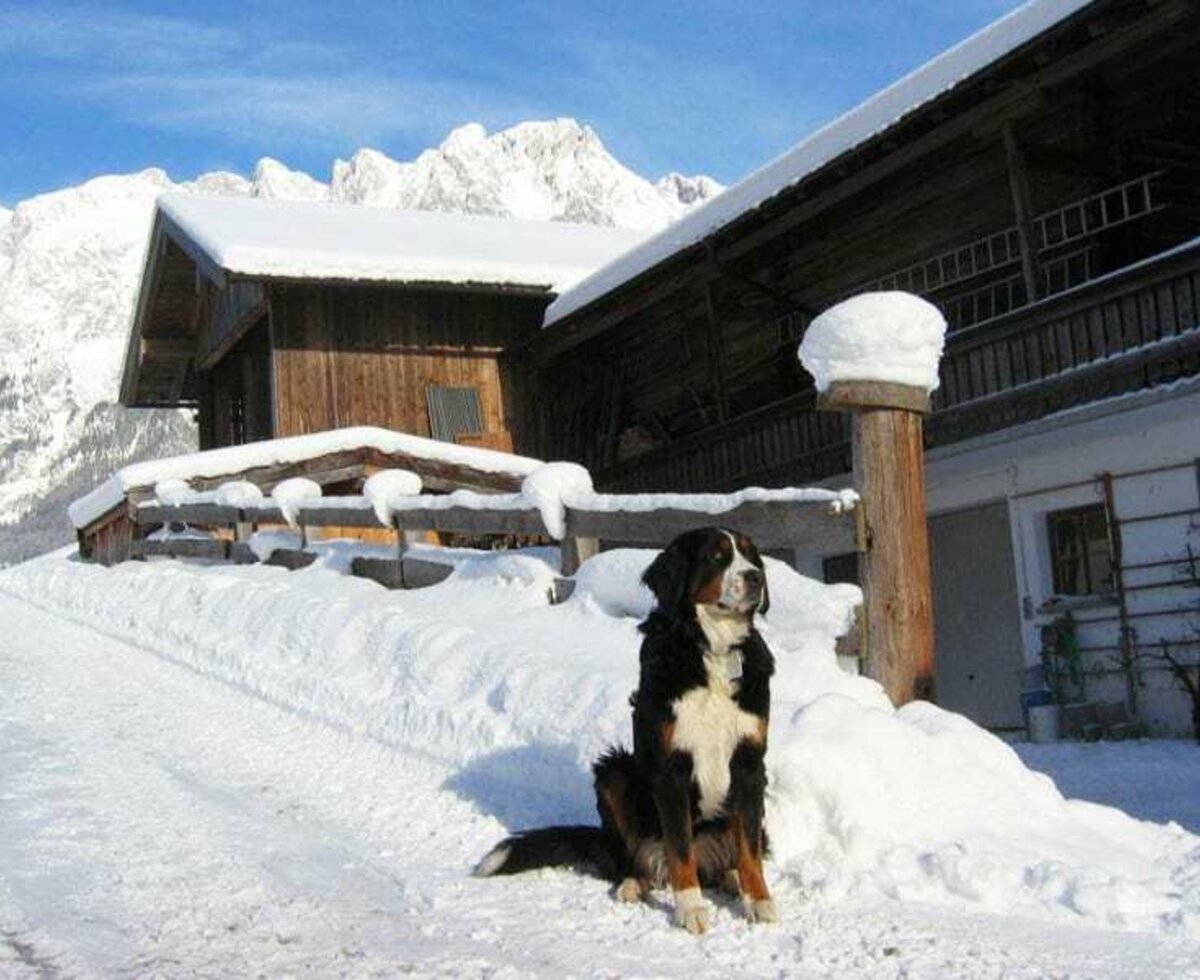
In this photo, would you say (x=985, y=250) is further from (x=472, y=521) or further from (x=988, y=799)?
(x=988, y=799)

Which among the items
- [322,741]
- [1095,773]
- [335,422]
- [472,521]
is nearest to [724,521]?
[322,741]

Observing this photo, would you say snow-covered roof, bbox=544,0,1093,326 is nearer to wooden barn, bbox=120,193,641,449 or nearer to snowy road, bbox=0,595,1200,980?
wooden barn, bbox=120,193,641,449

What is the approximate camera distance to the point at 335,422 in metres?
22.2

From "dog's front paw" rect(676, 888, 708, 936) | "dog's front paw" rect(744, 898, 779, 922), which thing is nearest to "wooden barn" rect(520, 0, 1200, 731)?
"dog's front paw" rect(744, 898, 779, 922)

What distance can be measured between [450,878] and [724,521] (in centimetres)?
273

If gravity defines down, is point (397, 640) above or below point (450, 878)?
above

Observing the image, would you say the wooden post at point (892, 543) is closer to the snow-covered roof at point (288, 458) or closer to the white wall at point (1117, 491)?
the white wall at point (1117, 491)

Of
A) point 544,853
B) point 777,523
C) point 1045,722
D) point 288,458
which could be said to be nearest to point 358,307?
point 288,458

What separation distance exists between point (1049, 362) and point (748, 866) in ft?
29.6

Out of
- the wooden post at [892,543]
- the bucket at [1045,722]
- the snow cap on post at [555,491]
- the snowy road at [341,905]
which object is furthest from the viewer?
the bucket at [1045,722]

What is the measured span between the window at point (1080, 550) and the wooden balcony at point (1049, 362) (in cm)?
122

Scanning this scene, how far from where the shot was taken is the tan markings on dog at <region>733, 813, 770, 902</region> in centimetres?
443

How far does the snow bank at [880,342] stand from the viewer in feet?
21.3

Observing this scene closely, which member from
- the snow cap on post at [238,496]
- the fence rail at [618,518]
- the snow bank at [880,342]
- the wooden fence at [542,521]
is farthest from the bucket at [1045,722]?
the snow cap on post at [238,496]
